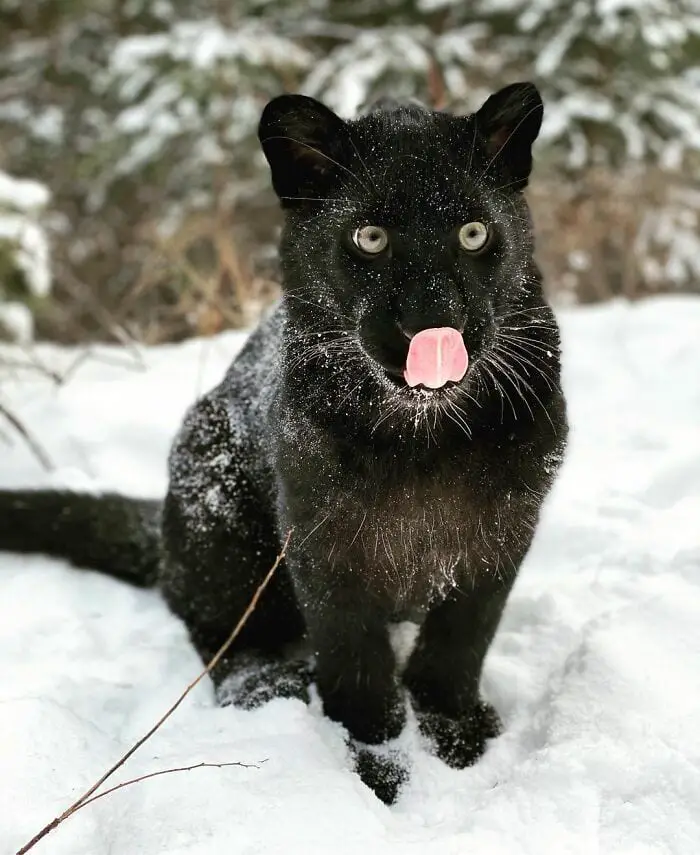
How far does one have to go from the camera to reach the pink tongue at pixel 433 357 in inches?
51.7

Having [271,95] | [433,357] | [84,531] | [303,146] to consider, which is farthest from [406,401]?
[271,95]

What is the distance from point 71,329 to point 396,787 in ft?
22.1

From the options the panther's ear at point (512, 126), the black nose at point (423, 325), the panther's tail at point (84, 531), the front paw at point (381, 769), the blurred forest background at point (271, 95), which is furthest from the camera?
the blurred forest background at point (271, 95)

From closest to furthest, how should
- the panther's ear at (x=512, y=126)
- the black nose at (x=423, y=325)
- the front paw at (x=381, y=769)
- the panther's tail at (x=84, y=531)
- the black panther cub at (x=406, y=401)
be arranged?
the black nose at (x=423, y=325), the black panther cub at (x=406, y=401), the panther's ear at (x=512, y=126), the front paw at (x=381, y=769), the panther's tail at (x=84, y=531)

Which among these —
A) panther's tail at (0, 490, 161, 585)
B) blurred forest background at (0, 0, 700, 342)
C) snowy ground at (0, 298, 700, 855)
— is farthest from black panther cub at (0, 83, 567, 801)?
blurred forest background at (0, 0, 700, 342)

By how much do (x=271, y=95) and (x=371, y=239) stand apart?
5748 millimetres

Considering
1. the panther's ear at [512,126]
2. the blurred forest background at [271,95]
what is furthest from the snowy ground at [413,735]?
the blurred forest background at [271,95]

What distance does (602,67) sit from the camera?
6.80 m

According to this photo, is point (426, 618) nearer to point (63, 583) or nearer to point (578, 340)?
point (63, 583)

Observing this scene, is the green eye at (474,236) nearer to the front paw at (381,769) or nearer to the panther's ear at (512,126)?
the panther's ear at (512,126)

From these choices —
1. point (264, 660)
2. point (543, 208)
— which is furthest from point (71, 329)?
point (264, 660)

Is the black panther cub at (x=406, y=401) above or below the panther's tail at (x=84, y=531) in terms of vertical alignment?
above

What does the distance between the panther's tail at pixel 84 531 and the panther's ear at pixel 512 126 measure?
1483 millimetres

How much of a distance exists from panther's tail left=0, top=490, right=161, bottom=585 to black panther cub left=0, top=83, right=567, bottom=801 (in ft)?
2.12
